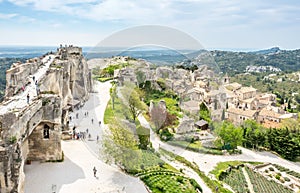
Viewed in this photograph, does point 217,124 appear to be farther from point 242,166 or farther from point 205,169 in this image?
point 205,169

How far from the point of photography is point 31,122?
16.2 meters

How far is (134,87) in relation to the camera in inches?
898

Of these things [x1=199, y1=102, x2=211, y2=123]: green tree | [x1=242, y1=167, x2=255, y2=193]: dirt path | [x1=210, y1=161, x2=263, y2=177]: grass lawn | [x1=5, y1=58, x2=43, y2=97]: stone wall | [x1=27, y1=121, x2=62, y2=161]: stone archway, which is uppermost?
[x1=5, y1=58, x2=43, y2=97]: stone wall

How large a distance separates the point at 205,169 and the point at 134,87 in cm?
1017

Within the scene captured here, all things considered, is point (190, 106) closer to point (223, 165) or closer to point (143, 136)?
point (223, 165)

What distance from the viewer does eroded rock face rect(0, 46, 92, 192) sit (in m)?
13.3

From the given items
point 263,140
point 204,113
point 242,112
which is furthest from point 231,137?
point 242,112

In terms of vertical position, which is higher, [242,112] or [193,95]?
[193,95]

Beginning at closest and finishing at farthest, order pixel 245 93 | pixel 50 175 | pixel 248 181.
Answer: pixel 50 175, pixel 248 181, pixel 245 93

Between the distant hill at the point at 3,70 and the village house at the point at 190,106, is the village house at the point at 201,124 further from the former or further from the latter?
the distant hill at the point at 3,70

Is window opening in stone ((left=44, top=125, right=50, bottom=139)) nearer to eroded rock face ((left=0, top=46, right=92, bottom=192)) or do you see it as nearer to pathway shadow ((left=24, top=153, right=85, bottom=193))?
eroded rock face ((left=0, top=46, right=92, bottom=192))

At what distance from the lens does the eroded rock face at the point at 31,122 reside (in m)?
13.3

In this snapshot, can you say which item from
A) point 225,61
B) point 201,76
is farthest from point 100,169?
point 225,61

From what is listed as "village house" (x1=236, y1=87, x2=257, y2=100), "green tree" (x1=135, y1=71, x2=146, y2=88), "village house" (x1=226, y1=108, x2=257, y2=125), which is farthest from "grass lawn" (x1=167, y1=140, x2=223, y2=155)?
"village house" (x1=236, y1=87, x2=257, y2=100)
